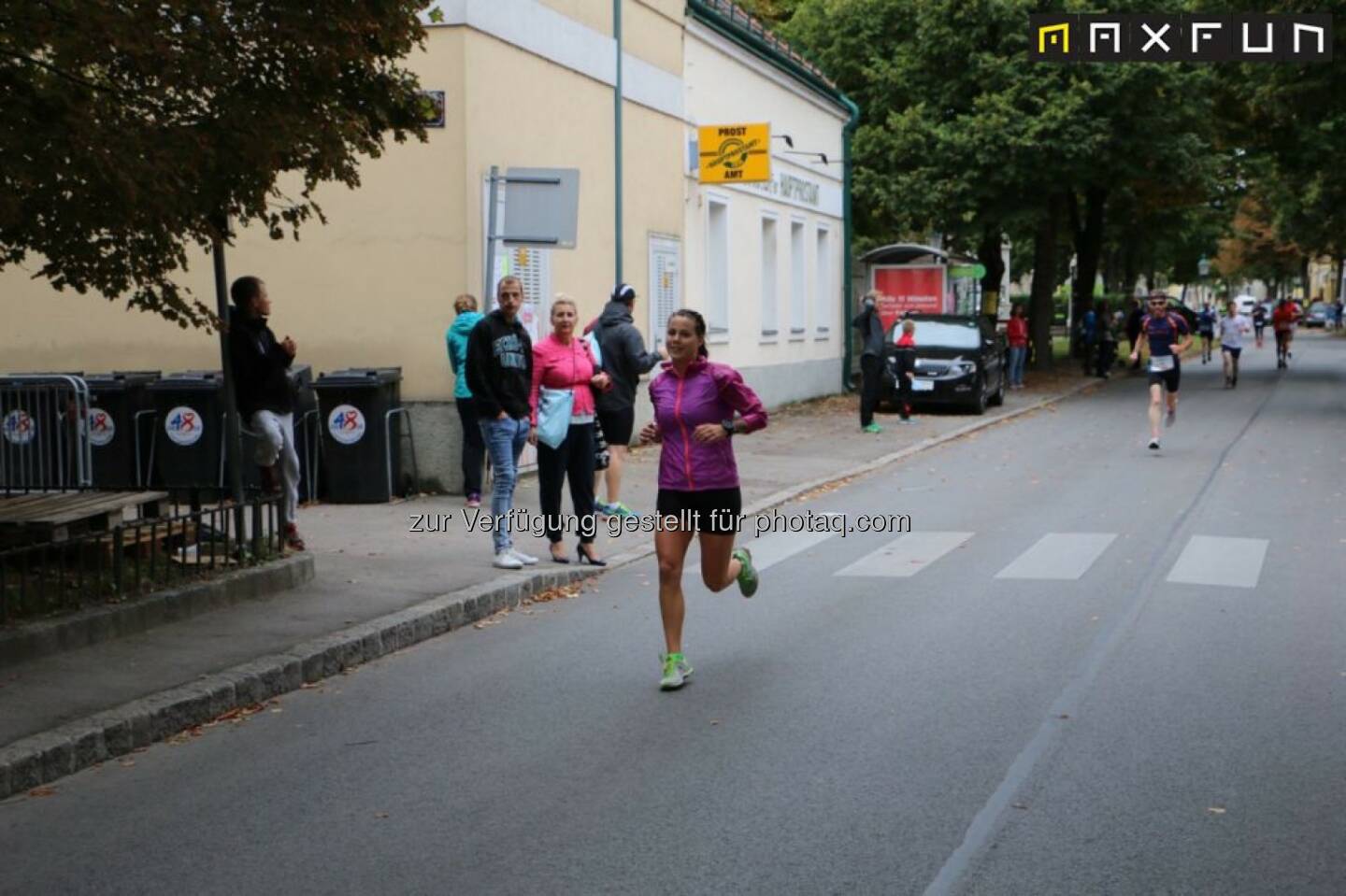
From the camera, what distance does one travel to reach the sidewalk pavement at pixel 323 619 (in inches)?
294

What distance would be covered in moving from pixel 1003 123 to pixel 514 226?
79.6ft

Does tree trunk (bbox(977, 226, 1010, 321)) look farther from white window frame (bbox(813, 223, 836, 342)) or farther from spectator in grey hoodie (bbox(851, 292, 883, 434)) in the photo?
spectator in grey hoodie (bbox(851, 292, 883, 434))

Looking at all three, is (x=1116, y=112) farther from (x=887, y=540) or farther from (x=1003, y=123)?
(x=887, y=540)

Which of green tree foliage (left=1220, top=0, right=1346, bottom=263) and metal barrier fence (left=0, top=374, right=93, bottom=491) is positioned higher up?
green tree foliage (left=1220, top=0, right=1346, bottom=263)

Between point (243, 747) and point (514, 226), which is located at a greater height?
point (514, 226)

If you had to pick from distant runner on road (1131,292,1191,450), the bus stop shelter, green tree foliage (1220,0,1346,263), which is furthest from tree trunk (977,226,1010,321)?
distant runner on road (1131,292,1191,450)

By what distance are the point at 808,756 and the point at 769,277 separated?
905 inches

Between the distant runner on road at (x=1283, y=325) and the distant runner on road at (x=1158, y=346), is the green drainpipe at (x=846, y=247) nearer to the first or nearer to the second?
the distant runner on road at (x=1158, y=346)

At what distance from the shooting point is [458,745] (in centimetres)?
702

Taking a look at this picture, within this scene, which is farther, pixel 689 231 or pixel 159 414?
pixel 689 231

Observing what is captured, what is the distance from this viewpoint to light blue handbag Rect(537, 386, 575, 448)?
11.6 metres

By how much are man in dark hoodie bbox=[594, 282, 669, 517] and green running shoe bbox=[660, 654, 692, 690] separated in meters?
6.09

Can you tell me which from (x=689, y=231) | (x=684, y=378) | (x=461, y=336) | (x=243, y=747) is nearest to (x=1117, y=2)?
(x=689, y=231)
